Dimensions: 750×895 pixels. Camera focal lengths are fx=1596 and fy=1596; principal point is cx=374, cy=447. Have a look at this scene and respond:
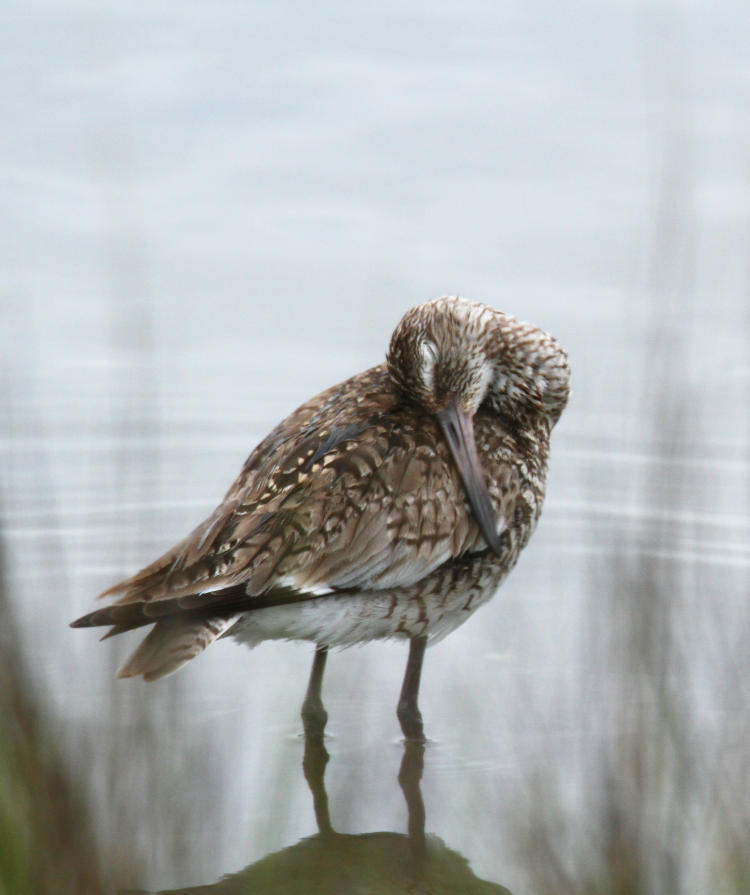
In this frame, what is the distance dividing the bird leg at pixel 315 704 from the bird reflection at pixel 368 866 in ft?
1.64

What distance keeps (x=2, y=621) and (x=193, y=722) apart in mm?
483

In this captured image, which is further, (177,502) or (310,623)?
(177,502)

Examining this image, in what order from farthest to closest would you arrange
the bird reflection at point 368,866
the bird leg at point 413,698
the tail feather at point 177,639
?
the bird leg at point 413,698 → the bird reflection at point 368,866 → the tail feather at point 177,639

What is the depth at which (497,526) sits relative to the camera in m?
6.04

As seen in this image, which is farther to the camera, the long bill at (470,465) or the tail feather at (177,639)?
the long bill at (470,465)

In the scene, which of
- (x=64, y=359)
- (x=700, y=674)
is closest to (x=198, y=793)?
(x=700, y=674)

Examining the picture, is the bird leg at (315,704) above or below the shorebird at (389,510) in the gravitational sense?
below

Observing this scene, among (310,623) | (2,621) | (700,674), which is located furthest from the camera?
(310,623)

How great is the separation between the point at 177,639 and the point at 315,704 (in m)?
1.29

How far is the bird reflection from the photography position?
4863mm

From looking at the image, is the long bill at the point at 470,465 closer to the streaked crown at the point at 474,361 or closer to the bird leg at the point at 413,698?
the streaked crown at the point at 474,361

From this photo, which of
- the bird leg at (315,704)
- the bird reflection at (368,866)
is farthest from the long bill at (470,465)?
the bird reflection at (368,866)

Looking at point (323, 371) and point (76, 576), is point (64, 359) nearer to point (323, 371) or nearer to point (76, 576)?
point (323, 371)

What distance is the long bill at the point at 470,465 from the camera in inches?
233
